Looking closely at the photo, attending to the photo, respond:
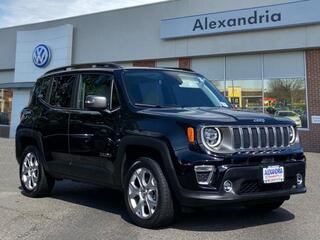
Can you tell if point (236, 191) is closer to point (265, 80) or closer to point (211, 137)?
point (211, 137)

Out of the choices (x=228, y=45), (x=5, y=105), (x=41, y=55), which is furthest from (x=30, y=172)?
(x=5, y=105)

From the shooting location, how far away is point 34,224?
600 cm

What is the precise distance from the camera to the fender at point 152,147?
5.39 m

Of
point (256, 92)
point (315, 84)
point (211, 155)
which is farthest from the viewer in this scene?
point (256, 92)

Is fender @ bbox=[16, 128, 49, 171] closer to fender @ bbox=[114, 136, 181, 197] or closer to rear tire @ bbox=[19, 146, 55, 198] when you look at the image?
rear tire @ bbox=[19, 146, 55, 198]

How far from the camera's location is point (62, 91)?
7.64 metres

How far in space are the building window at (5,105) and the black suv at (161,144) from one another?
72.6 feet

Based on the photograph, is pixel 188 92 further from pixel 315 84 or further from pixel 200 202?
pixel 315 84

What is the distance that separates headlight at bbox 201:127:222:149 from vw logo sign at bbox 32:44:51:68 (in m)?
21.4

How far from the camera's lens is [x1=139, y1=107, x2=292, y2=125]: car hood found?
545 cm

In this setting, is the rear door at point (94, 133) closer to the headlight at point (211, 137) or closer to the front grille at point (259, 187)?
the headlight at point (211, 137)

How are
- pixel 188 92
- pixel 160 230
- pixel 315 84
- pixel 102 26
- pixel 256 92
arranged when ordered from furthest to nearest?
1. pixel 102 26
2. pixel 256 92
3. pixel 315 84
4. pixel 188 92
5. pixel 160 230

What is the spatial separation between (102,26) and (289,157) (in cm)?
1874

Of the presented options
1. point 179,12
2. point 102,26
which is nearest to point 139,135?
point 179,12
